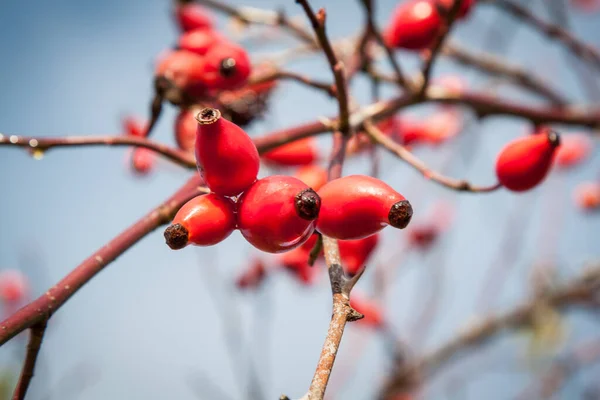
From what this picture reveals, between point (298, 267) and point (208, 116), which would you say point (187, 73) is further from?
point (298, 267)

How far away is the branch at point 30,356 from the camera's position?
0.87 m

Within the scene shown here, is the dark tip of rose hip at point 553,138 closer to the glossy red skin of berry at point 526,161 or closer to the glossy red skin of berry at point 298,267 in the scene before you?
the glossy red skin of berry at point 526,161

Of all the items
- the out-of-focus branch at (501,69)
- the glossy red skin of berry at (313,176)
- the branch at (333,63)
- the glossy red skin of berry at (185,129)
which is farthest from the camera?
the out-of-focus branch at (501,69)

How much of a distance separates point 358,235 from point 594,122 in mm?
1776

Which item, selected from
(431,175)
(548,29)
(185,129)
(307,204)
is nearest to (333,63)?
(431,175)

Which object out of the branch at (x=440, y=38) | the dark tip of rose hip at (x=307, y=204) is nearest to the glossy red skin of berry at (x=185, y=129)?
the branch at (x=440, y=38)

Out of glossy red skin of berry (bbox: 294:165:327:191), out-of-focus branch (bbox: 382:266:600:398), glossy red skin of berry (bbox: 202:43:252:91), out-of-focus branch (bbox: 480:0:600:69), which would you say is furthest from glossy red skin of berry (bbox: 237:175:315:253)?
out-of-focus branch (bbox: 382:266:600:398)

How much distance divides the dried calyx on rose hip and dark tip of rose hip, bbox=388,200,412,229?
0.88 ft

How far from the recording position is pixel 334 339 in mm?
706

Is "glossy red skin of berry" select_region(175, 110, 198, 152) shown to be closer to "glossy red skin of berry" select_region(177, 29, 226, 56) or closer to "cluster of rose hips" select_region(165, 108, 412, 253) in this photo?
"glossy red skin of berry" select_region(177, 29, 226, 56)

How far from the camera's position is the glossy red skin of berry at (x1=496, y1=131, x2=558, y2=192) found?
1.14 m

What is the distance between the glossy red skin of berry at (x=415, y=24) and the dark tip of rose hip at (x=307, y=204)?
125cm

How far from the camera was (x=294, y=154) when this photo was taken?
78.7 inches

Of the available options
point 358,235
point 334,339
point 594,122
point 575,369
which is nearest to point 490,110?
point 594,122
